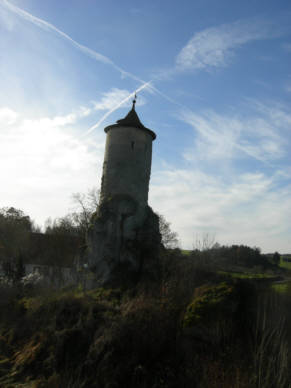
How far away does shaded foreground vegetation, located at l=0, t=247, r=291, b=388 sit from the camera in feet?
20.8

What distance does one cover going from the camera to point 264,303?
7816 millimetres

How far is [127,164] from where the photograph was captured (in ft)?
52.6

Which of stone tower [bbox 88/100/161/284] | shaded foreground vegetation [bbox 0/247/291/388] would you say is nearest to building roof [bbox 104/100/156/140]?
stone tower [bbox 88/100/161/284]

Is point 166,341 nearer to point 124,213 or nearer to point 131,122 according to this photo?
point 124,213

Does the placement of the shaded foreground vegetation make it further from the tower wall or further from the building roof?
the building roof

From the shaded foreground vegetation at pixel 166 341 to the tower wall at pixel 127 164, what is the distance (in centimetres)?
666

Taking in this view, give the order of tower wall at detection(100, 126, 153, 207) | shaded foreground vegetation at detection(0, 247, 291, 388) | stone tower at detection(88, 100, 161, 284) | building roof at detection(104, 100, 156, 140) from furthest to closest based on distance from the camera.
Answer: building roof at detection(104, 100, 156, 140), tower wall at detection(100, 126, 153, 207), stone tower at detection(88, 100, 161, 284), shaded foreground vegetation at detection(0, 247, 291, 388)

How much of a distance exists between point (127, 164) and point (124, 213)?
252 centimetres

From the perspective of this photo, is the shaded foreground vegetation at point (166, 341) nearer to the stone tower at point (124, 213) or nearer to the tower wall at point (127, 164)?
the stone tower at point (124, 213)

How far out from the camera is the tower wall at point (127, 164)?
1597 cm

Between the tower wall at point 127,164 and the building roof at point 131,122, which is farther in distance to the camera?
the building roof at point 131,122

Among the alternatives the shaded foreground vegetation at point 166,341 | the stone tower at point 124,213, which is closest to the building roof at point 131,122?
the stone tower at point 124,213

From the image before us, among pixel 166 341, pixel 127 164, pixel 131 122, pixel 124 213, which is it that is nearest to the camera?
pixel 166 341

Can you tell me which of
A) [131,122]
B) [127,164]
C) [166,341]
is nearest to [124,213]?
[127,164]
